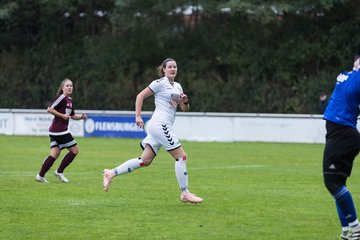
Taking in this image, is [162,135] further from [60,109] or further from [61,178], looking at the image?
[60,109]

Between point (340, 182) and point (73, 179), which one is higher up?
point (340, 182)

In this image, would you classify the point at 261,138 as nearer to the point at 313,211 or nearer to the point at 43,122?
the point at 43,122

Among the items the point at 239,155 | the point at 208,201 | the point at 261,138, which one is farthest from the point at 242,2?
the point at 208,201

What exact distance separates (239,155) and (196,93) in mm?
17828

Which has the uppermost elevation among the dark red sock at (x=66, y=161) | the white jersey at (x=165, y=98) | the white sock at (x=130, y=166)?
the white jersey at (x=165, y=98)

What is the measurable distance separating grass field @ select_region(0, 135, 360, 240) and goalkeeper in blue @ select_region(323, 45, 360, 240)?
56 centimetres

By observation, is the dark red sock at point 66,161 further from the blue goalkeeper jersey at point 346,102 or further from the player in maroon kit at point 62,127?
the blue goalkeeper jersey at point 346,102

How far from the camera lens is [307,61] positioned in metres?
40.6

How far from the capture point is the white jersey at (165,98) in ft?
37.6

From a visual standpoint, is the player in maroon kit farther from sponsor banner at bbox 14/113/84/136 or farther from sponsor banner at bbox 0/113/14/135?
sponsor banner at bbox 0/113/14/135

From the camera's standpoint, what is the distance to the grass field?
29.8 feet

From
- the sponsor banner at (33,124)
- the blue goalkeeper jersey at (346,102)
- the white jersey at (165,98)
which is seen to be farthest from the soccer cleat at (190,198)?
the sponsor banner at (33,124)

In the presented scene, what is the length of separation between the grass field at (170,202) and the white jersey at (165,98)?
1.19 m

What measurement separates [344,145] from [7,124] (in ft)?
81.8
